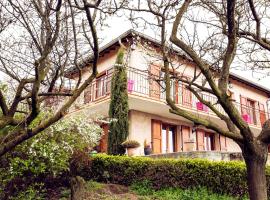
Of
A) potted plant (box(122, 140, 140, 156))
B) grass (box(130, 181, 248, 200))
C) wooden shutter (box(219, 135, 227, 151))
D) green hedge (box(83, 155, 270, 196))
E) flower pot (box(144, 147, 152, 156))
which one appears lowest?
grass (box(130, 181, 248, 200))

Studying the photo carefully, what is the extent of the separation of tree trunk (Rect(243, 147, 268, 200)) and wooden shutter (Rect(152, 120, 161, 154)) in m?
11.6

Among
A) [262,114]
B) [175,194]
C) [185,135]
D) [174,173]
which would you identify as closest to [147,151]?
[185,135]

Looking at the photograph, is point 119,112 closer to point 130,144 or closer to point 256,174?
point 130,144

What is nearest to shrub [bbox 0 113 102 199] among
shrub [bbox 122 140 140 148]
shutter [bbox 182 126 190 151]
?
shrub [bbox 122 140 140 148]

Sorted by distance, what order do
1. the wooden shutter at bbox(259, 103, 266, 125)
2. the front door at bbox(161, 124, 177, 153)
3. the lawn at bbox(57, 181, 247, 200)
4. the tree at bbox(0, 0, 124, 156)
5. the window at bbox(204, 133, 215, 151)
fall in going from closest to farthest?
the tree at bbox(0, 0, 124, 156) → the lawn at bbox(57, 181, 247, 200) → the front door at bbox(161, 124, 177, 153) → the window at bbox(204, 133, 215, 151) → the wooden shutter at bbox(259, 103, 266, 125)

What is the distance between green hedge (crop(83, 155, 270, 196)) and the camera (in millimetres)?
9547

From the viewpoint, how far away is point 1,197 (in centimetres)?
805

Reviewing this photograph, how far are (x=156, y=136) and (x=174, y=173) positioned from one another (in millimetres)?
7258

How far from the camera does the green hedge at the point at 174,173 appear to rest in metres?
9.55

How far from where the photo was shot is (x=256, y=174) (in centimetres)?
518

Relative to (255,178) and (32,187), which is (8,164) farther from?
(255,178)

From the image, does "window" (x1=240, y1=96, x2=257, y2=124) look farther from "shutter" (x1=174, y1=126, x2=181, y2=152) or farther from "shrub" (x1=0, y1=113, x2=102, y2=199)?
"shrub" (x1=0, y1=113, x2=102, y2=199)

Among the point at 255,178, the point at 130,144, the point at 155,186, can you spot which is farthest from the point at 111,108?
the point at 255,178

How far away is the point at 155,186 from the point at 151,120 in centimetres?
754
